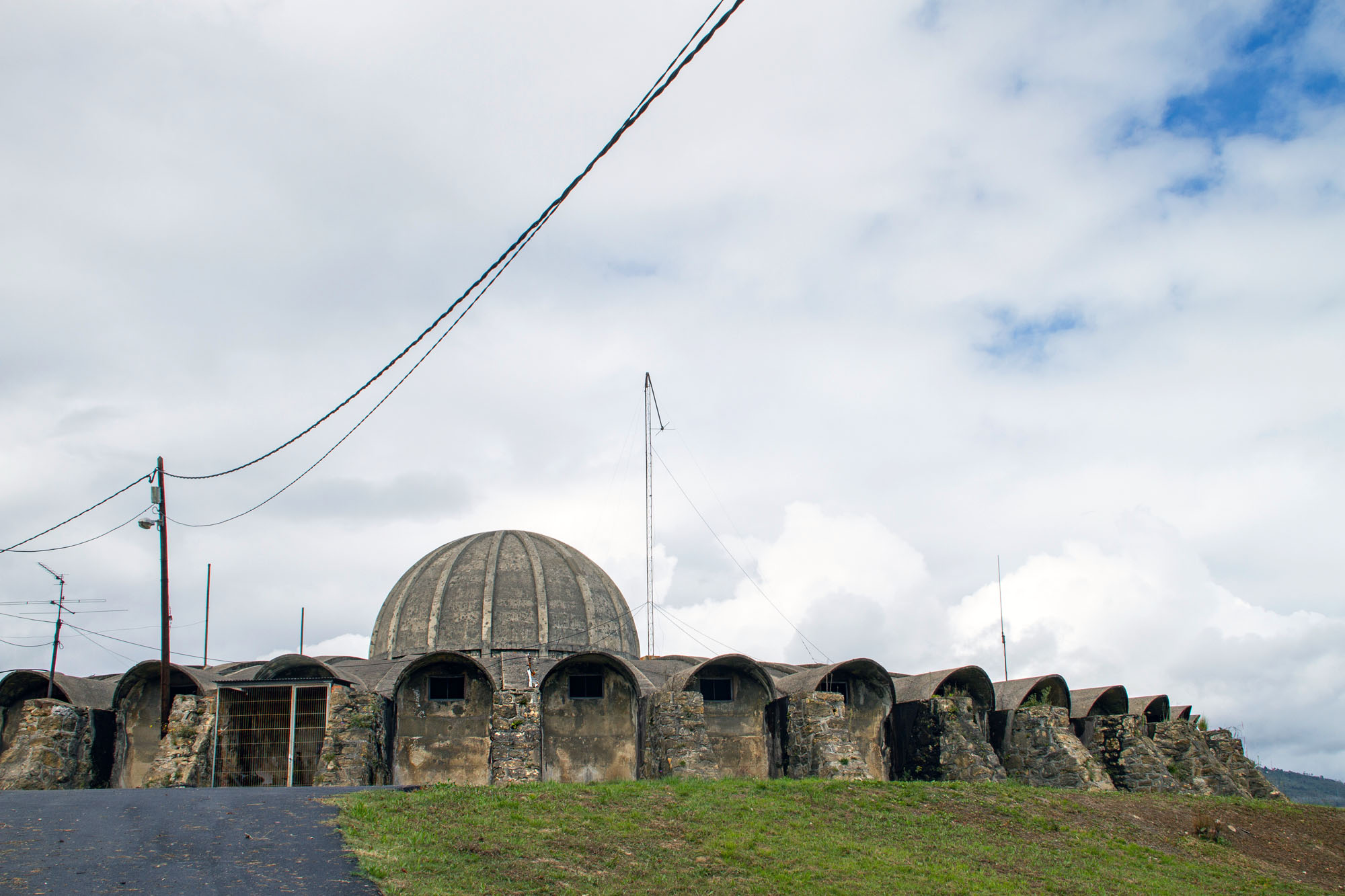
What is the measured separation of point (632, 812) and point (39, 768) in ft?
58.5

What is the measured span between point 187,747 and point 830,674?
17.0 m

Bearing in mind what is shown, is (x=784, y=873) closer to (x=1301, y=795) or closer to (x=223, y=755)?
(x=223, y=755)

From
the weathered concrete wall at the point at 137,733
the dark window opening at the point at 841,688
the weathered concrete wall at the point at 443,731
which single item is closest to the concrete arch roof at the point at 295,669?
the weathered concrete wall at the point at 443,731

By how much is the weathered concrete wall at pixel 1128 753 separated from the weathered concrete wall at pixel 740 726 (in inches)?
420

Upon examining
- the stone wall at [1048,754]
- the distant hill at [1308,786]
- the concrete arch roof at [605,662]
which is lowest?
the distant hill at [1308,786]

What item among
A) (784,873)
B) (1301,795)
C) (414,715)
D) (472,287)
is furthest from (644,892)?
(1301,795)

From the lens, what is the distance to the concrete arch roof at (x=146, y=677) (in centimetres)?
2716

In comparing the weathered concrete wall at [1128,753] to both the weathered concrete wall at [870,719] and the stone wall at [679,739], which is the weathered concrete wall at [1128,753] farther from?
the stone wall at [679,739]

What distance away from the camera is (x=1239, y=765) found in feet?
109

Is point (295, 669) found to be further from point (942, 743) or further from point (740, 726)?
point (942, 743)

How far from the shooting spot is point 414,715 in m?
26.5

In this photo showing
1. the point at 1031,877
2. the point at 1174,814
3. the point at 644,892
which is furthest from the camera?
the point at 1174,814

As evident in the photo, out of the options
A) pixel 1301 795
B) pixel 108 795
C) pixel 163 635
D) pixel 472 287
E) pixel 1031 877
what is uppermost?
pixel 472 287

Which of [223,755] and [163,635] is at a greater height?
[163,635]
